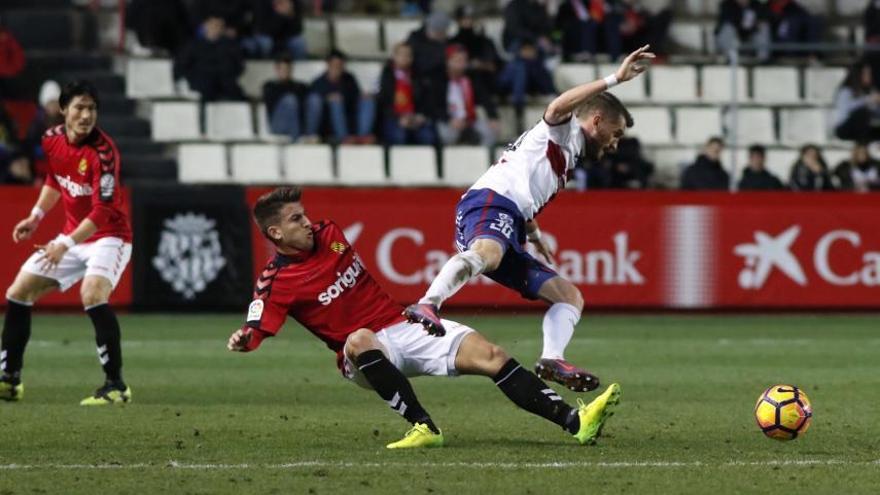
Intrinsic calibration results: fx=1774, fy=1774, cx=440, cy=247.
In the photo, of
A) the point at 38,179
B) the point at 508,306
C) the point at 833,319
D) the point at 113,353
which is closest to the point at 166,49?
the point at 38,179

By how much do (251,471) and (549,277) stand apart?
2235mm

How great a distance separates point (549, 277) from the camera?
966cm

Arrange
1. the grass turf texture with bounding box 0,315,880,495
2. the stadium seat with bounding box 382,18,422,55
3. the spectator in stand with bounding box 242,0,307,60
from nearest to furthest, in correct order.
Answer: the grass turf texture with bounding box 0,315,880,495 → the spectator in stand with bounding box 242,0,307,60 → the stadium seat with bounding box 382,18,422,55

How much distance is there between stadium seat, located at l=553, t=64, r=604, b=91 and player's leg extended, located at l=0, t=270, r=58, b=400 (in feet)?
43.1

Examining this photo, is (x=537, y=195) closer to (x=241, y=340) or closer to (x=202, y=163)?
(x=241, y=340)

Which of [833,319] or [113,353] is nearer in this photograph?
[113,353]

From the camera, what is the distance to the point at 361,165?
2184cm

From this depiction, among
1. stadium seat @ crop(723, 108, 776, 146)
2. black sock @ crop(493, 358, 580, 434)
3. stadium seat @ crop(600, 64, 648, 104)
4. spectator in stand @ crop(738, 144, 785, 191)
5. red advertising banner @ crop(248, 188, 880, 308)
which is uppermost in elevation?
stadium seat @ crop(600, 64, 648, 104)

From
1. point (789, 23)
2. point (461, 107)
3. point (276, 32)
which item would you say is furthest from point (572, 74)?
point (276, 32)

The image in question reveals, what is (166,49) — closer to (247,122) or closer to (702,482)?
(247,122)

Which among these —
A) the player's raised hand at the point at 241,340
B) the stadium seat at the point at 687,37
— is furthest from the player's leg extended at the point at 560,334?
the stadium seat at the point at 687,37

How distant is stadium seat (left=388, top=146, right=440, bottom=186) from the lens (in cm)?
2195

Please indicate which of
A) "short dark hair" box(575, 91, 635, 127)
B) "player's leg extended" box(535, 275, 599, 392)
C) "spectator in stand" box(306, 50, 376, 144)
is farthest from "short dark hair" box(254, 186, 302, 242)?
"spectator in stand" box(306, 50, 376, 144)

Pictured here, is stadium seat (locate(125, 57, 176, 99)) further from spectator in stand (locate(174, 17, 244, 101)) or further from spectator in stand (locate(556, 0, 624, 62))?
spectator in stand (locate(556, 0, 624, 62))
